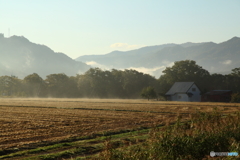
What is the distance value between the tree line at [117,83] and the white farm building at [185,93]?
7.95ft

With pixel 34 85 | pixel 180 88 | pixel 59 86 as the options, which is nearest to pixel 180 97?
pixel 180 88

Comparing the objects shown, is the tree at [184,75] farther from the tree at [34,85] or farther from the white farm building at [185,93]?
the tree at [34,85]

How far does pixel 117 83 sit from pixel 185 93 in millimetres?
40661

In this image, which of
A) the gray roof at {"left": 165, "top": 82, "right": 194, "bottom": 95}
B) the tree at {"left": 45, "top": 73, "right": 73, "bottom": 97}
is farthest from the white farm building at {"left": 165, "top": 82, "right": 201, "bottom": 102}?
the tree at {"left": 45, "top": 73, "right": 73, "bottom": 97}

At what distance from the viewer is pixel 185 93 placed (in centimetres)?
9175

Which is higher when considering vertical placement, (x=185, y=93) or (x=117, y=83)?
(x=117, y=83)

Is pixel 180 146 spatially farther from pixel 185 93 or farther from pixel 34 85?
pixel 34 85

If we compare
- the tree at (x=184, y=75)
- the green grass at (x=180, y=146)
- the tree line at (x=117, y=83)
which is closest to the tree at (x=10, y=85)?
the tree line at (x=117, y=83)

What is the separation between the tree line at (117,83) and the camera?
108356mm

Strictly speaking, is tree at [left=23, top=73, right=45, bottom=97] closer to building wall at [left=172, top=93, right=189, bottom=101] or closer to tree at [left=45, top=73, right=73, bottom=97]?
tree at [left=45, top=73, right=73, bottom=97]

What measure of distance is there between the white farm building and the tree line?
7.95 ft

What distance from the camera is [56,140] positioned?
18.5 metres

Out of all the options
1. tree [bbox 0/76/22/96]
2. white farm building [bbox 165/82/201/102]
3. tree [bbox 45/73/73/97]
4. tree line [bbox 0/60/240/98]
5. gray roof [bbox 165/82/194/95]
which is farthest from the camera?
tree [bbox 0/76/22/96]

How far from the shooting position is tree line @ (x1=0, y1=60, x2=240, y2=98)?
108 meters
